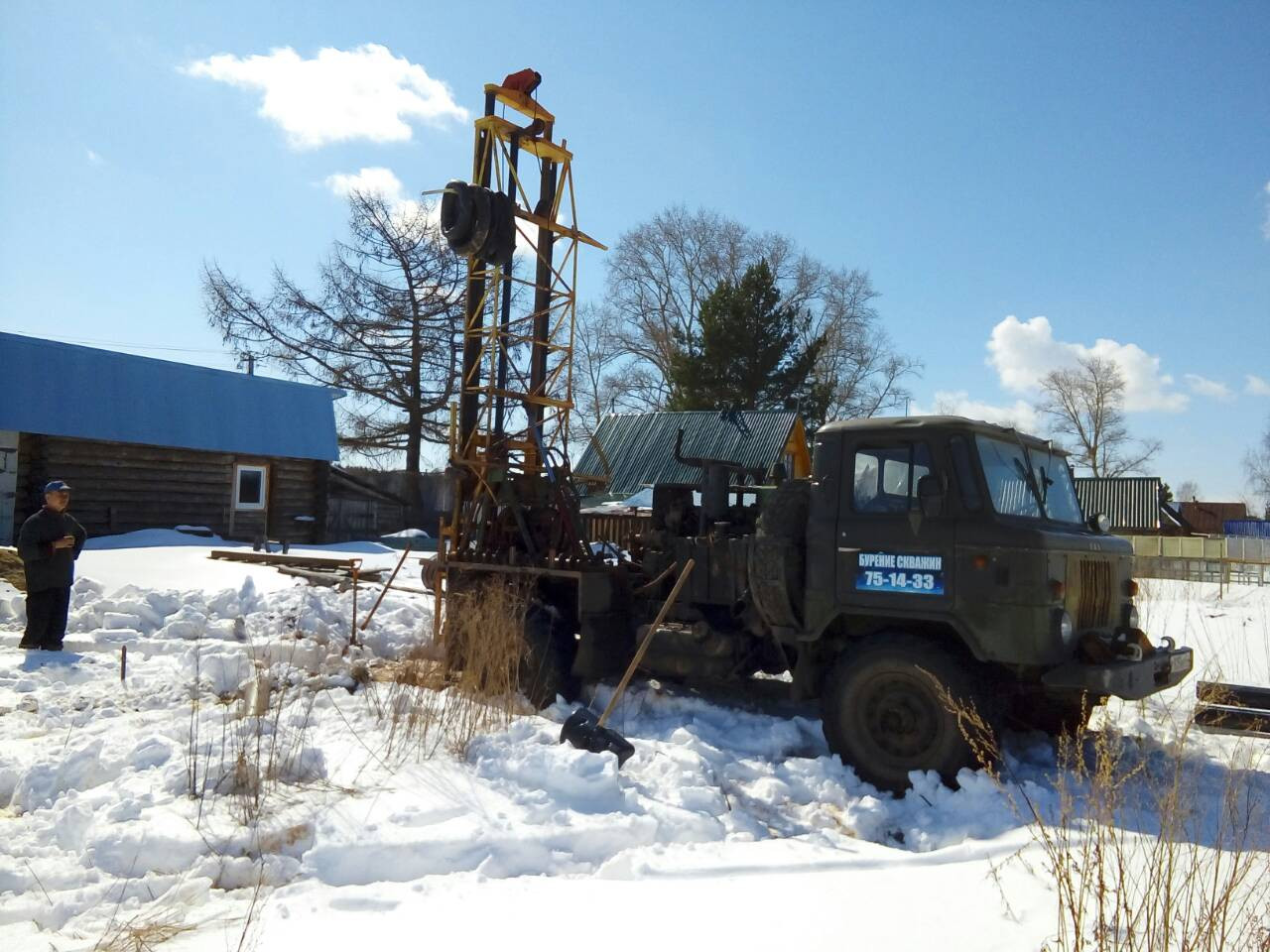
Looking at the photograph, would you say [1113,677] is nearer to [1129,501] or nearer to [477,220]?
[477,220]

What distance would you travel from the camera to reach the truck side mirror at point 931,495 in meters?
6.02

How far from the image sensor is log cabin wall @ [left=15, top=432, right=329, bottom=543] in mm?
18641

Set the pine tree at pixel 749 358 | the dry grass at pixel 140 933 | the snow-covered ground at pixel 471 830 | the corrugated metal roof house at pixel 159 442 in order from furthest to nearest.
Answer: the pine tree at pixel 749 358
the corrugated metal roof house at pixel 159 442
the snow-covered ground at pixel 471 830
the dry grass at pixel 140 933

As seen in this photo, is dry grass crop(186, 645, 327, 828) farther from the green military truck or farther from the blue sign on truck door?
the blue sign on truck door

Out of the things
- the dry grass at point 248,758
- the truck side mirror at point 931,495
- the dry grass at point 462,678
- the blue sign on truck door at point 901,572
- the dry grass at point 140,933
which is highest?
the truck side mirror at point 931,495

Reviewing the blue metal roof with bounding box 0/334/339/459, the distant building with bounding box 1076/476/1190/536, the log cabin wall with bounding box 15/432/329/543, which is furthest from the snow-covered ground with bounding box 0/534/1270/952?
the distant building with bounding box 1076/476/1190/536

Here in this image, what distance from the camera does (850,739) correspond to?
626cm

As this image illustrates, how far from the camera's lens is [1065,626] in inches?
234

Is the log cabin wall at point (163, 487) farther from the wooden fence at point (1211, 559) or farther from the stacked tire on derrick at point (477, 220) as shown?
the wooden fence at point (1211, 559)

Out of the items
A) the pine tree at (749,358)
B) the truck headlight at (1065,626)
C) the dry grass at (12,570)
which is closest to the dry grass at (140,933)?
the truck headlight at (1065,626)

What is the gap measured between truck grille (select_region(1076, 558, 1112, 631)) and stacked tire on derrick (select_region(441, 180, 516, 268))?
248 inches

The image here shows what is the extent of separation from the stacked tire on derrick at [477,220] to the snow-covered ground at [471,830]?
14.5 ft

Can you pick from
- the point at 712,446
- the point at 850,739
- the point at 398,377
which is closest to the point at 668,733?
the point at 850,739

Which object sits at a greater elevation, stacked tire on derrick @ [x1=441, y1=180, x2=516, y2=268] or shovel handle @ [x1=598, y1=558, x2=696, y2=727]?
stacked tire on derrick @ [x1=441, y1=180, x2=516, y2=268]
